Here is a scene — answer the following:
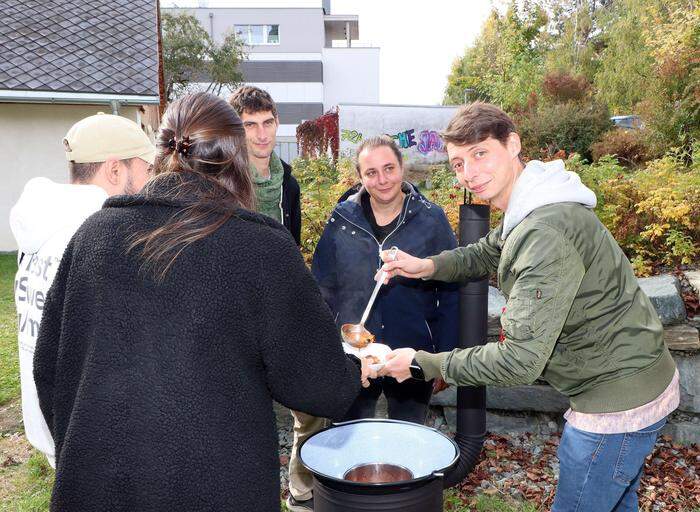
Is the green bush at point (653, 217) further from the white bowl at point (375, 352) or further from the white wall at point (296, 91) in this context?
→ the white wall at point (296, 91)

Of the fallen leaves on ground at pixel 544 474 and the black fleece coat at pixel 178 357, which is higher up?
the black fleece coat at pixel 178 357

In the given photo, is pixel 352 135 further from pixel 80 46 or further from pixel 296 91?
pixel 296 91

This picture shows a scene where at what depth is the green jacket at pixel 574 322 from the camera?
5.77ft

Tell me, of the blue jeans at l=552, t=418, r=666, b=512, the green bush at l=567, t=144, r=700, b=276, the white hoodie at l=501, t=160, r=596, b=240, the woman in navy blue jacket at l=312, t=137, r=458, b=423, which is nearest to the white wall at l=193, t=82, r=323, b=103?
the green bush at l=567, t=144, r=700, b=276

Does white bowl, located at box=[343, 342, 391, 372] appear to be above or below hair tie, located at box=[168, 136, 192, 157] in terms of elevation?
below

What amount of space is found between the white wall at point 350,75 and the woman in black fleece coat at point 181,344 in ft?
123

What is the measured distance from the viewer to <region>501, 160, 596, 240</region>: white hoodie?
1.87 meters

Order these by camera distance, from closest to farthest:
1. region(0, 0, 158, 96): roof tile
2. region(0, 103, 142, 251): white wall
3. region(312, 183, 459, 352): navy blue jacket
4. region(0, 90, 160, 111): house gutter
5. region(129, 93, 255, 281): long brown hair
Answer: region(129, 93, 255, 281): long brown hair → region(312, 183, 459, 352): navy blue jacket → region(0, 90, 160, 111): house gutter → region(0, 0, 158, 96): roof tile → region(0, 103, 142, 251): white wall

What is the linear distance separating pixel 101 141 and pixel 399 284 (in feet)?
5.64

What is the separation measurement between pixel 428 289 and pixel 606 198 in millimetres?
2750

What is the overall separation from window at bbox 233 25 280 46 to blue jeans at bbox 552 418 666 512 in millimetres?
40157

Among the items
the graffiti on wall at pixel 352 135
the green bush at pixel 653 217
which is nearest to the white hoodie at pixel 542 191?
the green bush at pixel 653 217

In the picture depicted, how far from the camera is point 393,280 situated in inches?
127

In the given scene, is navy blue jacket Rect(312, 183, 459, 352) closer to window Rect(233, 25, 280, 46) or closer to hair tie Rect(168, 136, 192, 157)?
hair tie Rect(168, 136, 192, 157)
